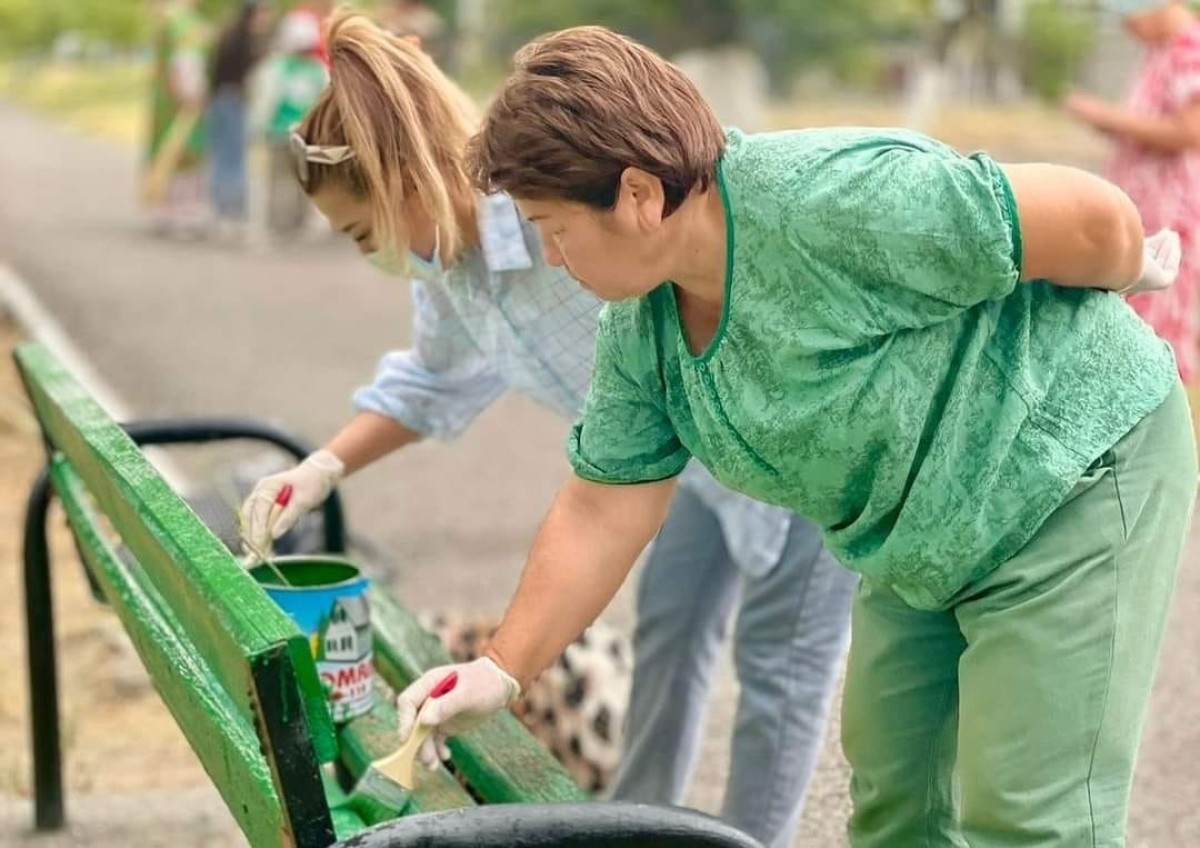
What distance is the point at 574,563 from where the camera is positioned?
2.33 metres

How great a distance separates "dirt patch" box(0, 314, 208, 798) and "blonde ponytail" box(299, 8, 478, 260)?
192 cm

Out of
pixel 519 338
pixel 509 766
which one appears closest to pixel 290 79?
pixel 519 338

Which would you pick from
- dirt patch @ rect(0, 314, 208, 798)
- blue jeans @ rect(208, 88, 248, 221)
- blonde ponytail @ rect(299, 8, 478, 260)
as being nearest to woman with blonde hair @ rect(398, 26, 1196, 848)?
blonde ponytail @ rect(299, 8, 478, 260)

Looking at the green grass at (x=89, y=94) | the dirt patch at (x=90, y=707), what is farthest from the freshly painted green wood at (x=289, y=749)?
the green grass at (x=89, y=94)

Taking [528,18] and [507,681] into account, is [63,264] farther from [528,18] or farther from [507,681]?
[528,18]

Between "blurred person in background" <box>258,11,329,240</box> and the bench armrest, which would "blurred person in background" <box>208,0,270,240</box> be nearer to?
"blurred person in background" <box>258,11,329,240</box>

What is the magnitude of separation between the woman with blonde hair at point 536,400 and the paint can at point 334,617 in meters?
0.08

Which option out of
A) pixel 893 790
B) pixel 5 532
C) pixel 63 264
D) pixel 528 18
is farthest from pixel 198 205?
pixel 893 790

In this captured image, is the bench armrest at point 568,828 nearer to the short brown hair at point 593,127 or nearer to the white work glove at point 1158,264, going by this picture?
the short brown hair at point 593,127

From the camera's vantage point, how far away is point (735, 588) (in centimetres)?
324

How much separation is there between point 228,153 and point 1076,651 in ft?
41.0

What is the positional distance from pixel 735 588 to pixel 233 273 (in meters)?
9.76

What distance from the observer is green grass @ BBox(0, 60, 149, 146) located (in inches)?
1318

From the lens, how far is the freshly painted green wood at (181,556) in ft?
6.02
